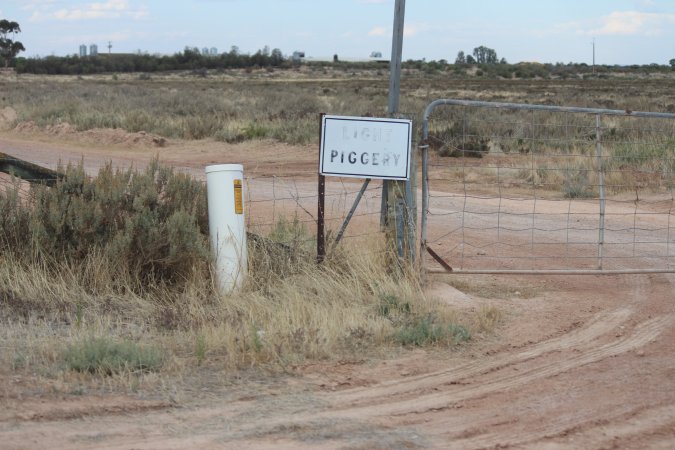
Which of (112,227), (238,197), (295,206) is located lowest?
(295,206)

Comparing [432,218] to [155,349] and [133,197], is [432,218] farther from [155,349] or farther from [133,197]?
[155,349]

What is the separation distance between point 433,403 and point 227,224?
3.51 m

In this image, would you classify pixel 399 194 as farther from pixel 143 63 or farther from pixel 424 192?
pixel 143 63

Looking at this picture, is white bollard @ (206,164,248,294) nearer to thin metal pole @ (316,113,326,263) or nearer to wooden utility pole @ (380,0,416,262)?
thin metal pole @ (316,113,326,263)

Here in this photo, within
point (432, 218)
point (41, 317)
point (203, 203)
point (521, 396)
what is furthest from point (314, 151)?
point (521, 396)

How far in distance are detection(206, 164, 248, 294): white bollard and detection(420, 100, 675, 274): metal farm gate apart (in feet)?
5.84

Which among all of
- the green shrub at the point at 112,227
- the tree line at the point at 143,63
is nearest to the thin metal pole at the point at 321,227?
the green shrub at the point at 112,227

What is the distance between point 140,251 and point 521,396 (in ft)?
14.7

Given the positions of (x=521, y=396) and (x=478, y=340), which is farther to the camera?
(x=478, y=340)

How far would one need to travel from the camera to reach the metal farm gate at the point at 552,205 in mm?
9633

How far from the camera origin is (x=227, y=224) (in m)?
8.60

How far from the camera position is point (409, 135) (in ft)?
27.9

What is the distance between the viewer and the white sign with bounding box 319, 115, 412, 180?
8.52 meters

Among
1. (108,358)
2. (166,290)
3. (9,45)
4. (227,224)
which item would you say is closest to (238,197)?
(227,224)
